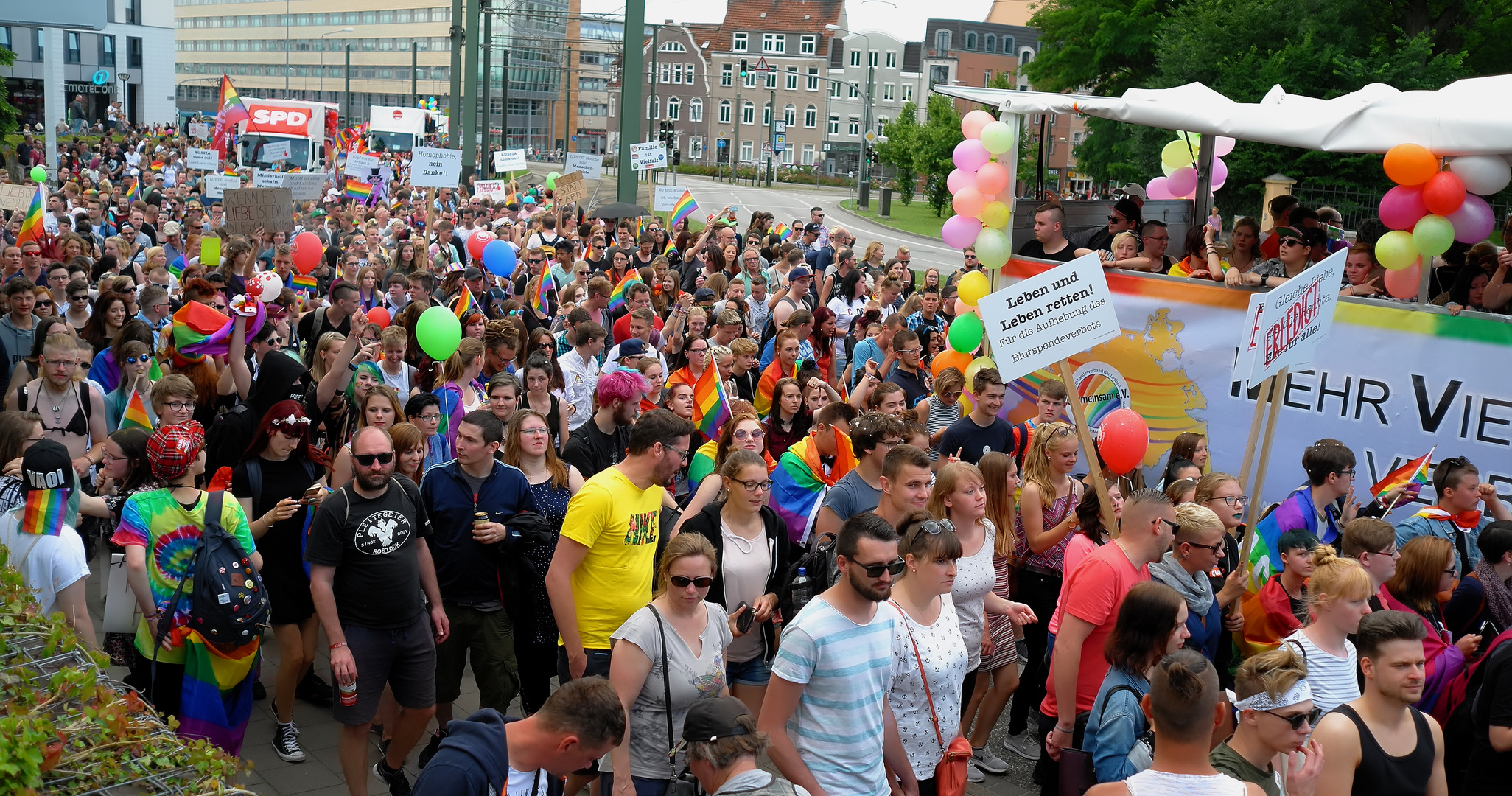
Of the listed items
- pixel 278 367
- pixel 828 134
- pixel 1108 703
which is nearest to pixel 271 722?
pixel 278 367

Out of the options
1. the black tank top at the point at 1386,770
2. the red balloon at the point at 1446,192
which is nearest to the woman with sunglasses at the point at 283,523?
the black tank top at the point at 1386,770

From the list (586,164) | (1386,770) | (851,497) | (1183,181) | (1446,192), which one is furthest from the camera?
(586,164)

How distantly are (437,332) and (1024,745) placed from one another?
427 cm

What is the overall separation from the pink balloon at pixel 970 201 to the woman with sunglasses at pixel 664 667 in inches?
219

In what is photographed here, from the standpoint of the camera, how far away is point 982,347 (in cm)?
938

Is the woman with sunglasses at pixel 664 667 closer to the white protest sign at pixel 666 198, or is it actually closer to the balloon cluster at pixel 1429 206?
the balloon cluster at pixel 1429 206

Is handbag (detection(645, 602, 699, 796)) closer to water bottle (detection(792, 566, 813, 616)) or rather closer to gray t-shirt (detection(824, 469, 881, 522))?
water bottle (detection(792, 566, 813, 616))

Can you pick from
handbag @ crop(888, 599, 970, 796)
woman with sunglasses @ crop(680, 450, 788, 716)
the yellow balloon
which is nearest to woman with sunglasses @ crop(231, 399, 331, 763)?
woman with sunglasses @ crop(680, 450, 788, 716)

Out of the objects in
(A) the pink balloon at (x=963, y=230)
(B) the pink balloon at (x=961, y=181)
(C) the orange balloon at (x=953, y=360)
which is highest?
(B) the pink balloon at (x=961, y=181)

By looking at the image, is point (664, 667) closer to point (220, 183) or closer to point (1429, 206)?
point (1429, 206)

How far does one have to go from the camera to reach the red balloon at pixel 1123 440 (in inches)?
279

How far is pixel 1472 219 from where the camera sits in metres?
7.18

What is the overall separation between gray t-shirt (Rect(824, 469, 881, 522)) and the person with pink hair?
138cm

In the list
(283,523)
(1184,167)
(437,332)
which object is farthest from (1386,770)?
(1184,167)
